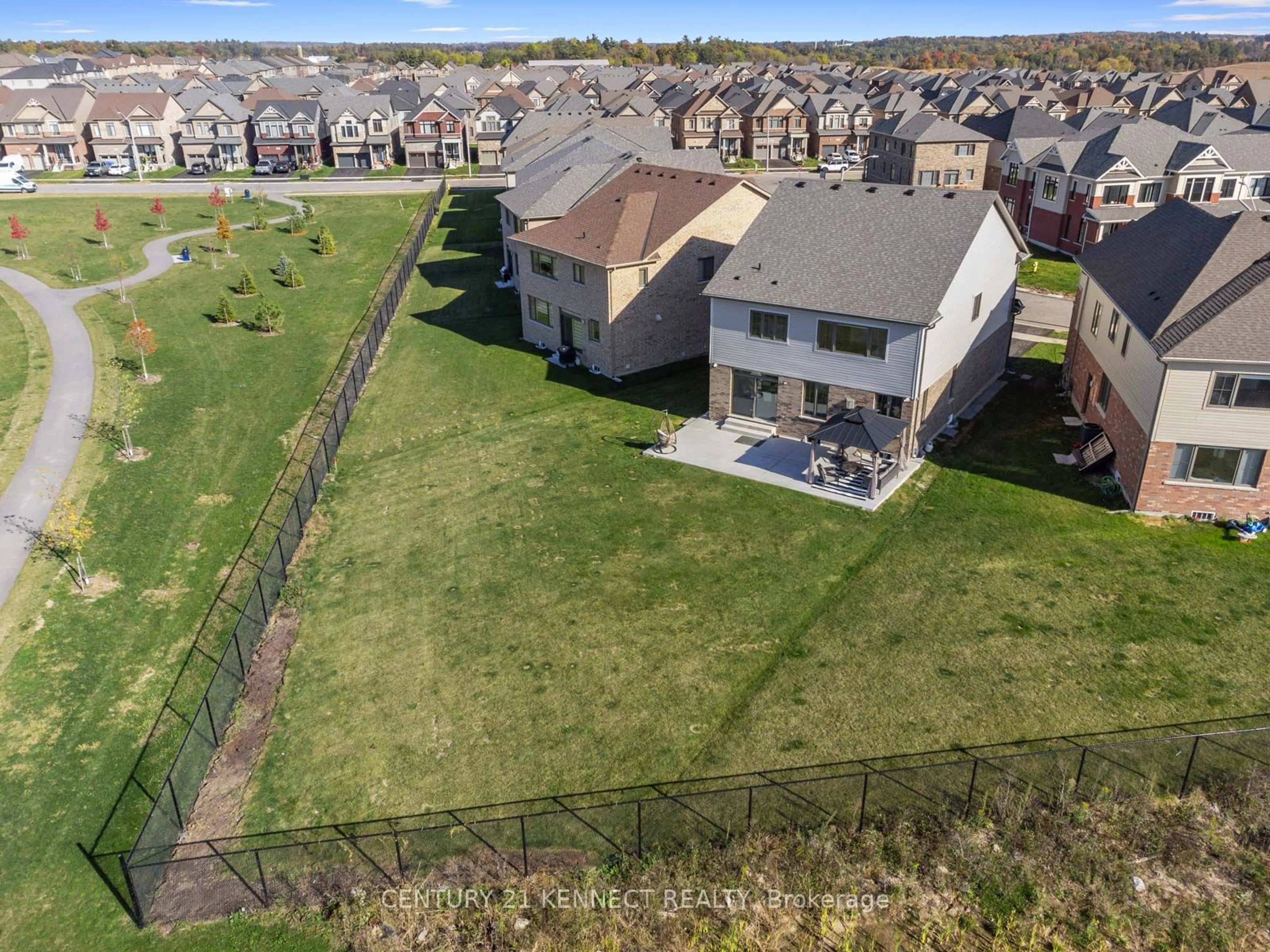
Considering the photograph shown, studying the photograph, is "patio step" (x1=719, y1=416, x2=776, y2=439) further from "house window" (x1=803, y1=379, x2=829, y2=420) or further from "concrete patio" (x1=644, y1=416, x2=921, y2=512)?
"house window" (x1=803, y1=379, x2=829, y2=420)

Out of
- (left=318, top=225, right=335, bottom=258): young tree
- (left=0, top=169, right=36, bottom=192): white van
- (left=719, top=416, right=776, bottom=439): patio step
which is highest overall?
(left=0, top=169, right=36, bottom=192): white van

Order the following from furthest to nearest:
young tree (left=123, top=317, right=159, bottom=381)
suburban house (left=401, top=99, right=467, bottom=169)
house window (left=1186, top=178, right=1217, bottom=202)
A: suburban house (left=401, top=99, right=467, bottom=169) → house window (left=1186, top=178, right=1217, bottom=202) → young tree (left=123, top=317, right=159, bottom=381)

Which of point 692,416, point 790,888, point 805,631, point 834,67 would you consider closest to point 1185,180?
point 692,416

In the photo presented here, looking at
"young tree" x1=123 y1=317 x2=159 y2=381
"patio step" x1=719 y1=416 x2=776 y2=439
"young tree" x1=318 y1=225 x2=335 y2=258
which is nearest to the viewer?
"patio step" x1=719 y1=416 x2=776 y2=439

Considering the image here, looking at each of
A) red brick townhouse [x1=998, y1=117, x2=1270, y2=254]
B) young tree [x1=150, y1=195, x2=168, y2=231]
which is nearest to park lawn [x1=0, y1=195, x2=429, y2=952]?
young tree [x1=150, y1=195, x2=168, y2=231]

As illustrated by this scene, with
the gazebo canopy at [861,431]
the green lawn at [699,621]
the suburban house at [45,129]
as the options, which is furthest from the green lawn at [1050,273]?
the suburban house at [45,129]

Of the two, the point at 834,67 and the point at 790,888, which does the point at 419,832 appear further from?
the point at 834,67

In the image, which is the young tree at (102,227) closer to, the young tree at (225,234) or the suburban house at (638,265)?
the young tree at (225,234)
